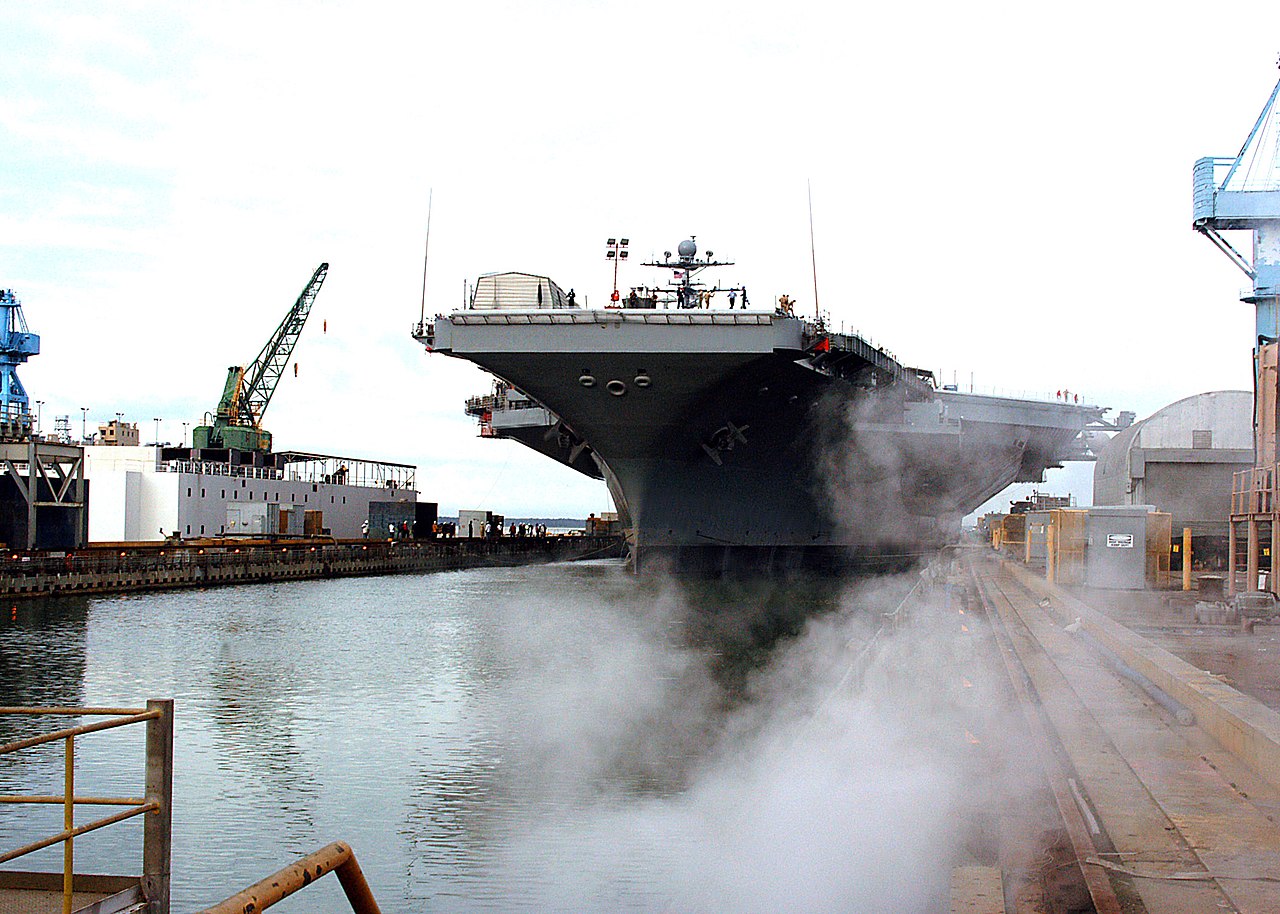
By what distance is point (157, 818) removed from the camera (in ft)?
13.5

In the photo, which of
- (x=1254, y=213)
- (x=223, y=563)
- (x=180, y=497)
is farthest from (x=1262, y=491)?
(x=180, y=497)

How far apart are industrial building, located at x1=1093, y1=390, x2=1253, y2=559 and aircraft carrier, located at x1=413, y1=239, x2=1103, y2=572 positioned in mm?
4734

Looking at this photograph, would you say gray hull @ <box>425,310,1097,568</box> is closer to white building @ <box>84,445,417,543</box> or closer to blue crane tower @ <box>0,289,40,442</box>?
white building @ <box>84,445,417,543</box>

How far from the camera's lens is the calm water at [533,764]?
738cm

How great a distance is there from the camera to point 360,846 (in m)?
8.52

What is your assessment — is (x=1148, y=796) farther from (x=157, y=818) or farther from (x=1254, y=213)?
(x=1254, y=213)

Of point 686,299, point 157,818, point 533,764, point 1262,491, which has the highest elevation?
point 686,299

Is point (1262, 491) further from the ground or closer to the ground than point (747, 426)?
closer to the ground

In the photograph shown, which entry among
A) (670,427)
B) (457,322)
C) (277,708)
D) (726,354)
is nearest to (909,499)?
(670,427)

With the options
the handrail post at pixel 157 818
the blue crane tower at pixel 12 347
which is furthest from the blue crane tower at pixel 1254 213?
the blue crane tower at pixel 12 347

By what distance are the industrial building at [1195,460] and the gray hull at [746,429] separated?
4792 mm

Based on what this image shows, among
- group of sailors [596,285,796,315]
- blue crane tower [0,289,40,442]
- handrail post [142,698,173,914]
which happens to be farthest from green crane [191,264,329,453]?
handrail post [142,698,173,914]

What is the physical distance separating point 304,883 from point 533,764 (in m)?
7.83

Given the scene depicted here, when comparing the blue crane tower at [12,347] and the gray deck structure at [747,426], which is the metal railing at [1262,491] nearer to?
the gray deck structure at [747,426]
